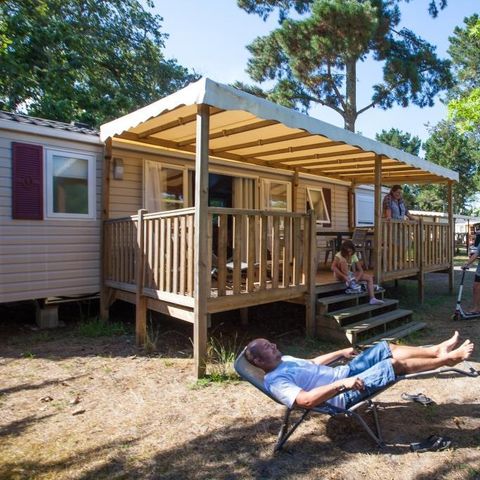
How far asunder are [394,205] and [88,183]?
17.8 feet

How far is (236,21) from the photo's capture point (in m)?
15.4

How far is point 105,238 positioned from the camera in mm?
6406

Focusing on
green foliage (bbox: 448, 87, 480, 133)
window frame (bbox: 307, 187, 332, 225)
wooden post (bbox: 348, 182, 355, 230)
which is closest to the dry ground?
window frame (bbox: 307, 187, 332, 225)

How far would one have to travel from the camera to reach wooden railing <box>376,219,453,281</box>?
705cm

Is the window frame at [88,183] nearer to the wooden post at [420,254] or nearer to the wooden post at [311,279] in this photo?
the wooden post at [311,279]

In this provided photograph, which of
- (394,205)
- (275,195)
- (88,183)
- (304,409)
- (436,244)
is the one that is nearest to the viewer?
(304,409)

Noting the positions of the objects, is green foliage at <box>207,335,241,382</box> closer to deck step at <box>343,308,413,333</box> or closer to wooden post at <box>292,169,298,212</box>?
deck step at <box>343,308,413,333</box>

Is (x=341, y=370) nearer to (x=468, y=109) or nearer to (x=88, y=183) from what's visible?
(x=88, y=183)

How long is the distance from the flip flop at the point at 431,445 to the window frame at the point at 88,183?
5328mm

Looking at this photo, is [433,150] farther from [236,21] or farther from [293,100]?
[236,21]

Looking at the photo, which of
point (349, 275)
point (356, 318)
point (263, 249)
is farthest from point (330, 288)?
point (263, 249)

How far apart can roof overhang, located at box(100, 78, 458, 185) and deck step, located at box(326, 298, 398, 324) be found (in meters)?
2.22

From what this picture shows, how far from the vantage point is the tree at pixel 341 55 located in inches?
536

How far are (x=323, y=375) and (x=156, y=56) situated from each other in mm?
19457
